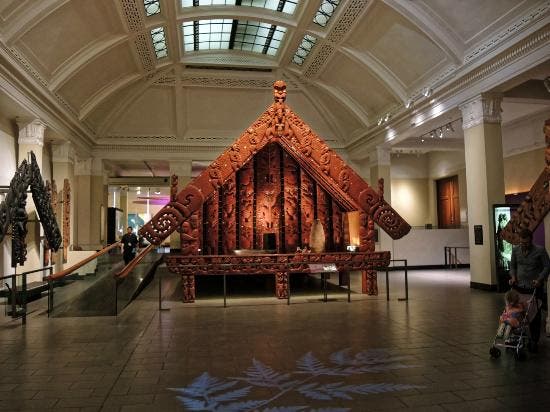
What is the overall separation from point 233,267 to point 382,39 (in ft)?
24.1

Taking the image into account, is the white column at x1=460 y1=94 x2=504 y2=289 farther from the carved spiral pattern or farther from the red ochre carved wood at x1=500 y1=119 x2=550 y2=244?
the carved spiral pattern

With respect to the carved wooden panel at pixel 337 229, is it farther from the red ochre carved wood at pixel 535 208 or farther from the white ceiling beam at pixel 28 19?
the white ceiling beam at pixel 28 19

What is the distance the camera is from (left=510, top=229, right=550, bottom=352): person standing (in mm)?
4699

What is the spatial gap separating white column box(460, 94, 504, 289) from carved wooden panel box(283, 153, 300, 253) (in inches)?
161

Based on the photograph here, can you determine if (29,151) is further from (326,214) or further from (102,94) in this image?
(326,214)

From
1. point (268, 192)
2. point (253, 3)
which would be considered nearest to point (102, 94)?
point (253, 3)

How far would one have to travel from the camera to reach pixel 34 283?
9.24m

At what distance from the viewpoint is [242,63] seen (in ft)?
51.7

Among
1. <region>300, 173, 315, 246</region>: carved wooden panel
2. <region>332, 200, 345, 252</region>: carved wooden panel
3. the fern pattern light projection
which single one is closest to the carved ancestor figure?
the fern pattern light projection

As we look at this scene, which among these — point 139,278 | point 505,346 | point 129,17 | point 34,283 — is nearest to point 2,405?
point 505,346

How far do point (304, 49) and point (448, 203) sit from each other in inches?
376

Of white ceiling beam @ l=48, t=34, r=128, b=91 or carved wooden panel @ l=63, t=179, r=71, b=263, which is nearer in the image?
white ceiling beam @ l=48, t=34, r=128, b=91

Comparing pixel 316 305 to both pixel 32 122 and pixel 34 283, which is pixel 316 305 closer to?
pixel 34 283

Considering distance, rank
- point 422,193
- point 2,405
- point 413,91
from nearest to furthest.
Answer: point 2,405 → point 413,91 → point 422,193
